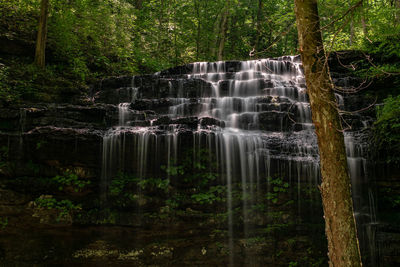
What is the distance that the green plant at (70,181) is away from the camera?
296 inches

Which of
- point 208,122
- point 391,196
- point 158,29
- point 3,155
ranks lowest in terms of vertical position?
point 391,196

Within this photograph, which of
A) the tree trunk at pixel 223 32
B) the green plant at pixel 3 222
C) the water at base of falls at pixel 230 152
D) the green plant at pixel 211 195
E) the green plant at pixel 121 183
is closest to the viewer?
the green plant at pixel 3 222

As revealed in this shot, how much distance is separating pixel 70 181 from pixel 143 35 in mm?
14474

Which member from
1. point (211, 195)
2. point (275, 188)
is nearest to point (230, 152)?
point (211, 195)

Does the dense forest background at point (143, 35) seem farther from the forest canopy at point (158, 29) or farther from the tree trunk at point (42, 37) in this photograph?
the tree trunk at point (42, 37)

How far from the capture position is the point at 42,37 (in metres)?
10.9

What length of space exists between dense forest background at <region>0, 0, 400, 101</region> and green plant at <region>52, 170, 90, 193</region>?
9.95 ft

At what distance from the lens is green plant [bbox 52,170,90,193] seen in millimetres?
7508

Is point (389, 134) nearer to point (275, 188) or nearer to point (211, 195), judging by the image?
point (275, 188)

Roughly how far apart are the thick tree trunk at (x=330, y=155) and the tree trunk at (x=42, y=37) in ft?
33.5

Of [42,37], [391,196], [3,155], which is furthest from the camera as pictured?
[42,37]

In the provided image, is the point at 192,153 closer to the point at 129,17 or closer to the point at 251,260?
the point at 251,260

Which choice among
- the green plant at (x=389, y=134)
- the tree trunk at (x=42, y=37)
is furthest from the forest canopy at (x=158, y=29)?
the green plant at (x=389, y=134)

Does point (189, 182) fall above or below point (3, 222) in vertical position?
above
